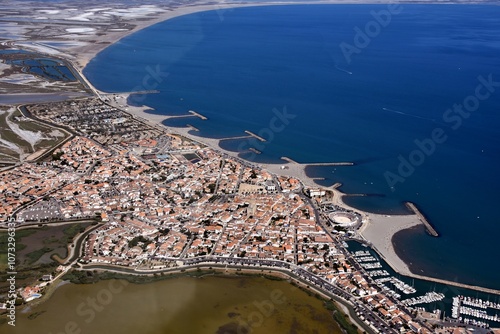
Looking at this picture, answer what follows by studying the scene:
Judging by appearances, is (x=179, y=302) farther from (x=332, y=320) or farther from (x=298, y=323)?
(x=332, y=320)

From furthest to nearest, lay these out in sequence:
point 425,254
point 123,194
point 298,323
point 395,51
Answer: point 395,51, point 123,194, point 425,254, point 298,323

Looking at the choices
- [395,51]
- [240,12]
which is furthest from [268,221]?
[240,12]

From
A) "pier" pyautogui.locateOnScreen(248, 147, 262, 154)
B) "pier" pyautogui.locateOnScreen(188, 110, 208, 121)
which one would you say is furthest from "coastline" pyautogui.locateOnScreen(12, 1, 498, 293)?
"pier" pyautogui.locateOnScreen(188, 110, 208, 121)

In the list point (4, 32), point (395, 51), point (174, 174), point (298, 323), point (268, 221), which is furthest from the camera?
point (4, 32)

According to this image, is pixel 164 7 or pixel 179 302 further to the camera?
pixel 164 7

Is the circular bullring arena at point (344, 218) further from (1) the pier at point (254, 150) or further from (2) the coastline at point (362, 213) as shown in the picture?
(1) the pier at point (254, 150)

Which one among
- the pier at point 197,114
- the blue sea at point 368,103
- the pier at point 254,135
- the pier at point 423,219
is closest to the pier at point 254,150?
the blue sea at point 368,103
